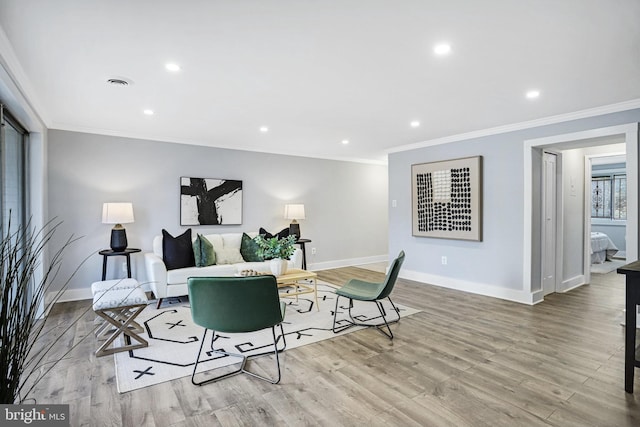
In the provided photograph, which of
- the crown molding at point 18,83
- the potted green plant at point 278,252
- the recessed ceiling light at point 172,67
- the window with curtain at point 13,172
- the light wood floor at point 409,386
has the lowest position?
the light wood floor at point 409,386

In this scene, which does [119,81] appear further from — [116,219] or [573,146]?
[573,146]

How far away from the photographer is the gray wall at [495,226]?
4598mm

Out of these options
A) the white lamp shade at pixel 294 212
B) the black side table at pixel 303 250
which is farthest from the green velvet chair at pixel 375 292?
the white lamp shade at pixel 294 212

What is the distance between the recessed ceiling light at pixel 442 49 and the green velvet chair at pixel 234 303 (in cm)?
197

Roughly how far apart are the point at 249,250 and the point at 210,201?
3.75ft

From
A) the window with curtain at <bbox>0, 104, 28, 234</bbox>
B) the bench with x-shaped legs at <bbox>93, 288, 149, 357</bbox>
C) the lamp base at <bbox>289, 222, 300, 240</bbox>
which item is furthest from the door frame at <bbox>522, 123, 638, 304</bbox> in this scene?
the window with curtain at <bbox>0, 104, 28, 234</bbox>

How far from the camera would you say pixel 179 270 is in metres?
4.54

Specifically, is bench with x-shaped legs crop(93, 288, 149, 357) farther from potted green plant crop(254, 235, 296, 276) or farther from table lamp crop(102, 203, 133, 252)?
table lamp crop(102, 203, 133, 252)

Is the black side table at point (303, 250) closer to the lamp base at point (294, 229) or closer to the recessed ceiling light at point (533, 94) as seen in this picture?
the lamp base at point (294, 229)

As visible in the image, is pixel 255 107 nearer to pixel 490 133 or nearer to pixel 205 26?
pixel 205 26

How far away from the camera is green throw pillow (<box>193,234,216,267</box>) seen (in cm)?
482

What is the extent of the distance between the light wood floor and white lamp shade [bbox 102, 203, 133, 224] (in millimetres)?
1417

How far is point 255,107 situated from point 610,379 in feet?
12.8

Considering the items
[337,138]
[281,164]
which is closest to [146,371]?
[337,138]
